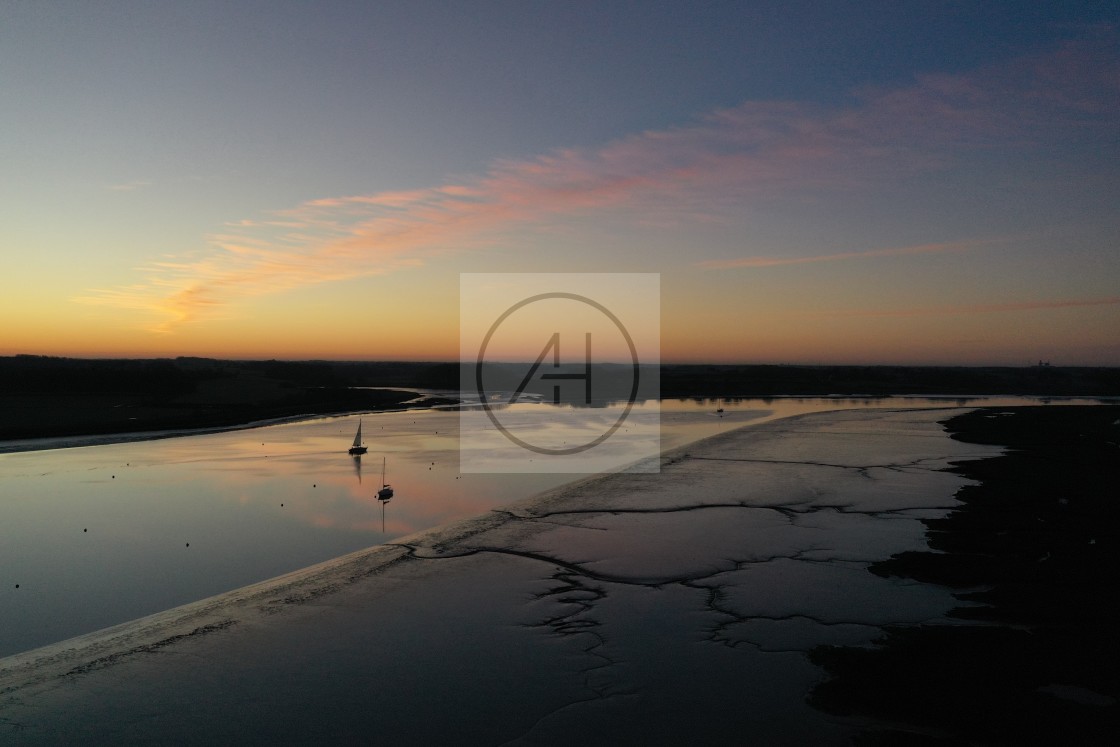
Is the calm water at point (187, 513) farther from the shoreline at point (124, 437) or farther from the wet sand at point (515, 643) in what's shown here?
the shoreline at point (124, 437)

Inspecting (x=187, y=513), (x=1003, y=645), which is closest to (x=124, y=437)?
(x=187, y=513)

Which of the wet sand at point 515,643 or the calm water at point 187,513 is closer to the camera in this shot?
the wet sand at point 515,643

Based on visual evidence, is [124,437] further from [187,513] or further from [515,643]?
[515,643]

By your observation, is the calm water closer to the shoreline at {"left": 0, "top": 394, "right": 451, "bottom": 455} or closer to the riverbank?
the shoreline at {"left": 0, "top": 394, "right": 451, "bottom": 455}

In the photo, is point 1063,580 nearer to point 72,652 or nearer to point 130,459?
point 72,652

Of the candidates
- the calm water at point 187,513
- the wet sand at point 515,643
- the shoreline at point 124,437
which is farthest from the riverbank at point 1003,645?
the shoreline at point 124,437

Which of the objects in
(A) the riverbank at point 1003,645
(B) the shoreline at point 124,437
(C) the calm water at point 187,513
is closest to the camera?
(A) the riverbank at point 1003,645

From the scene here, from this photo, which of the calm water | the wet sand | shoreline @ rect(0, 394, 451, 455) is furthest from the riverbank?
shoreline @ rect(0, 394, 451, 455)

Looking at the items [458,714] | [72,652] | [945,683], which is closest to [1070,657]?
[945,683]
